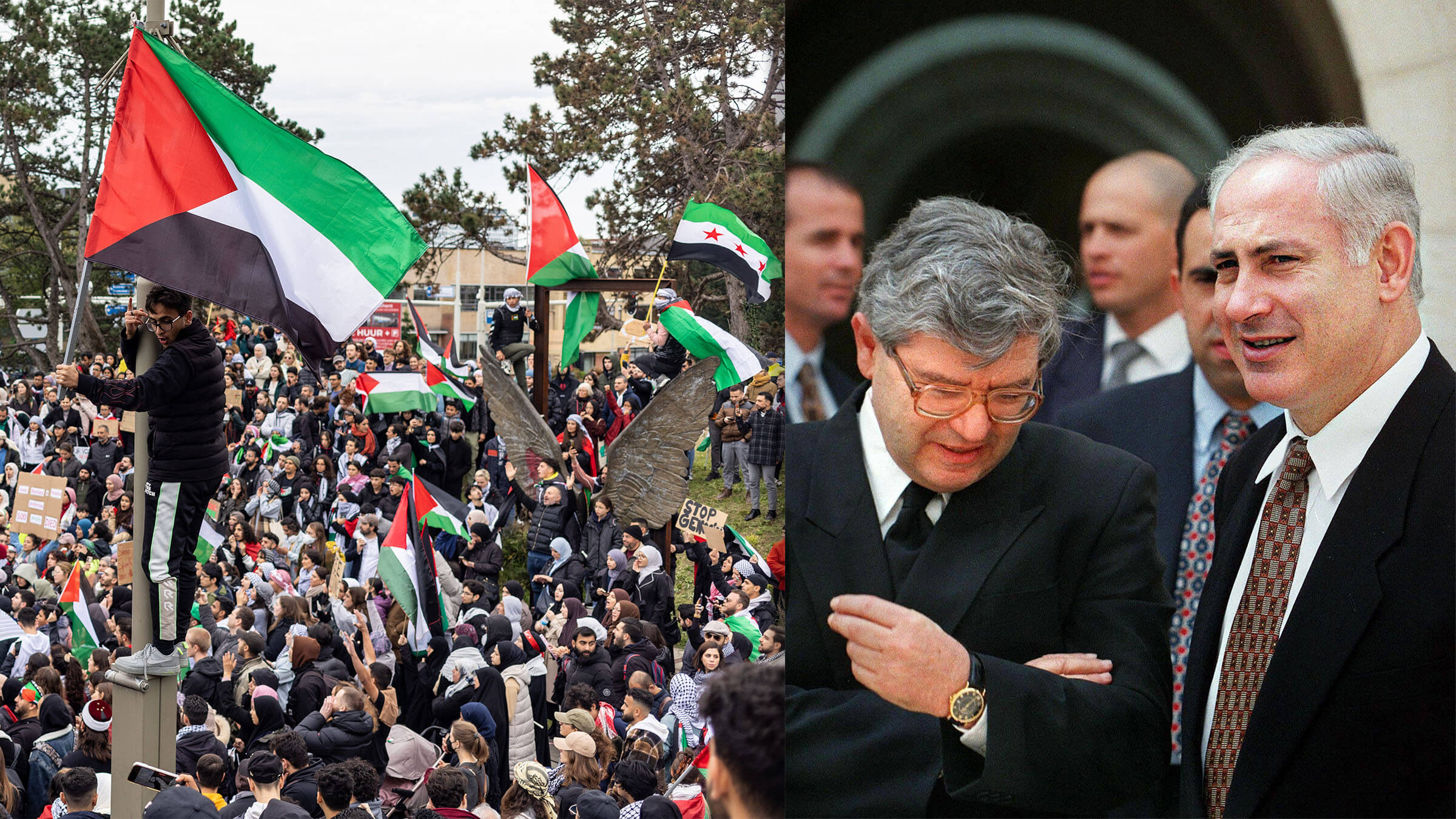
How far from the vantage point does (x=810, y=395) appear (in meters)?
2.42

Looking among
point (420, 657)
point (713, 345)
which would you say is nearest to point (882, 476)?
point (420, 657)

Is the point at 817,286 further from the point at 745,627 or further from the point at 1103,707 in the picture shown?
the point at 745,627

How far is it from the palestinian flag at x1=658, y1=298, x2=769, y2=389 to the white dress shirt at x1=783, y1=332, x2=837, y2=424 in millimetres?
8891

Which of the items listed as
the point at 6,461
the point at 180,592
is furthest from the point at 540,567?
the point at 6,461

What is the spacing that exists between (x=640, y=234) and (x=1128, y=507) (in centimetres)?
1777

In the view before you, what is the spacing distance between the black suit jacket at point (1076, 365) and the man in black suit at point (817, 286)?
1.28 ft

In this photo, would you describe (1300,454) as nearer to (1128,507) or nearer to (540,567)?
(1128,507)

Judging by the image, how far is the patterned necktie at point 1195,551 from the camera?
2.37 m

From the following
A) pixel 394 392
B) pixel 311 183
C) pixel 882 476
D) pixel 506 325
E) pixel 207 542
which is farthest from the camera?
pixel 394 392

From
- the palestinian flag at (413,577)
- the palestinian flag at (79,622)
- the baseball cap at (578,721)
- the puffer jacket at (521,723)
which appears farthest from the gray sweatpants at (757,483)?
the baseball cap at (578,721)

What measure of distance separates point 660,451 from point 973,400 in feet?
31.3

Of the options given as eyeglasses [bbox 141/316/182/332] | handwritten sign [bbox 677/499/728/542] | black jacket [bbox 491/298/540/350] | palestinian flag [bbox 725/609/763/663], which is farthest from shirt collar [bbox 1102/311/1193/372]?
black jacket [bbox 491/298/540/350]

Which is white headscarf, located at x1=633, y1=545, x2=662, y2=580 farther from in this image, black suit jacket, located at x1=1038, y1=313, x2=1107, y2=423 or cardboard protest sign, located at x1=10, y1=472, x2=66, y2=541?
black suit jacket, located at x1=1038, y1=313, x2=1107, y2=423

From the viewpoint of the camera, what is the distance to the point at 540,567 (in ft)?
37.1
